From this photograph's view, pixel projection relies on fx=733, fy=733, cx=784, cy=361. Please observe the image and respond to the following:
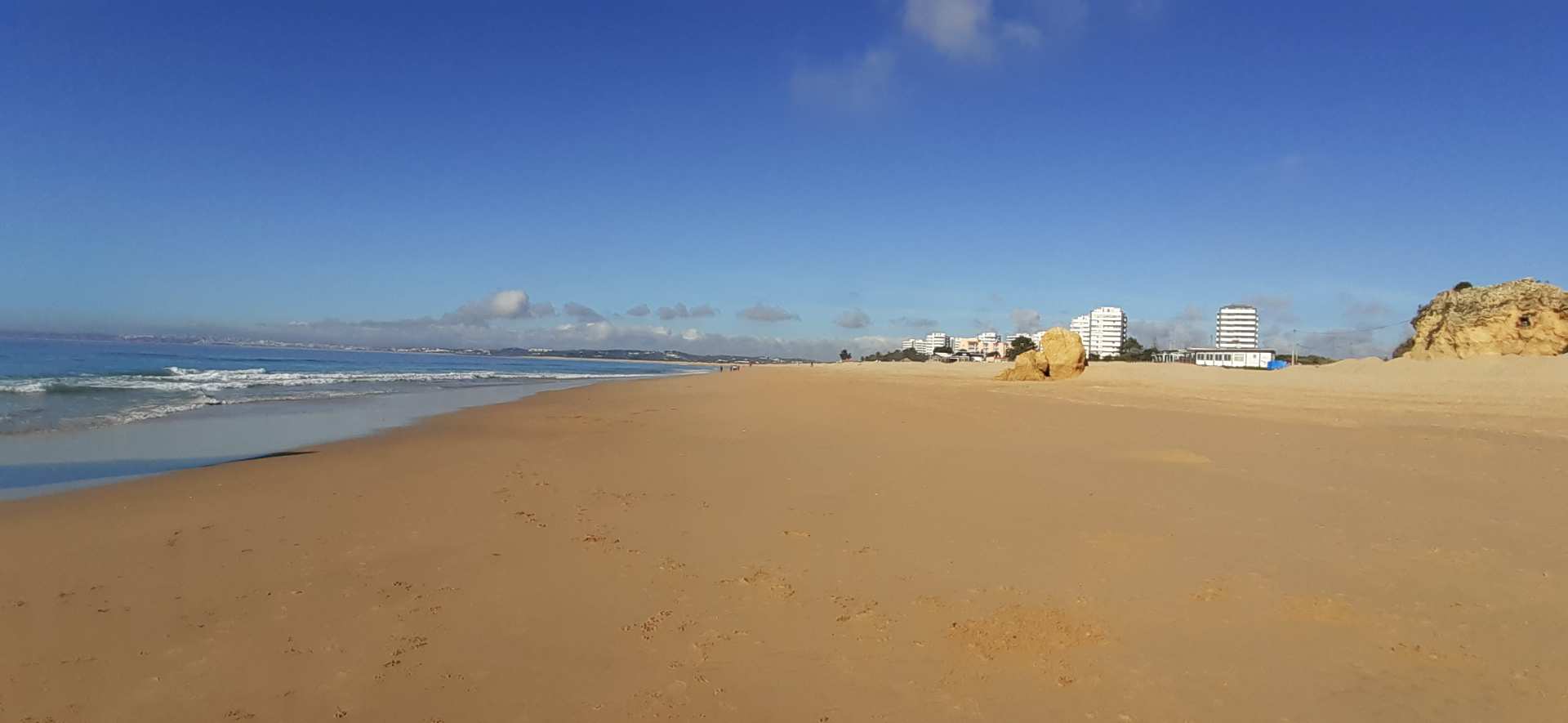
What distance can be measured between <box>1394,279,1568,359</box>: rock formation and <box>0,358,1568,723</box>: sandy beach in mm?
17608

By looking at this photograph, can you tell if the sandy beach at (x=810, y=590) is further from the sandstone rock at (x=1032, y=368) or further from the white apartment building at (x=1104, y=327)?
the white apartment building at (x=1104, y=327)

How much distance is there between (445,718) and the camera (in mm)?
3162

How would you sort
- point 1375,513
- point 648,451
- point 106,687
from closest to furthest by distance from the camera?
1. point 106,687
2. point 1375,513
3. point 648,451

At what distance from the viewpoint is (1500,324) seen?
Answer: 75.5ft

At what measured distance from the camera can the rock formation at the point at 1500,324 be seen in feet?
71.8

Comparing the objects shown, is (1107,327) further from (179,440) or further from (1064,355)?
(179,440)

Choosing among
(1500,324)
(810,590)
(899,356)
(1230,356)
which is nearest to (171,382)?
(810,590)

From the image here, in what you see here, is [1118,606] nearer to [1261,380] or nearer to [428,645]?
[428,645]

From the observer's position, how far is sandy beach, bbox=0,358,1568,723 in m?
3.31

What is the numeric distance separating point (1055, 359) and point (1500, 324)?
551 inches

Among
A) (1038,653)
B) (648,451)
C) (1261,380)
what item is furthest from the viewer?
(1261,380)

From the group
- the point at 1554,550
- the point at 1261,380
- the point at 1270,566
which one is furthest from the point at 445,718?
the point at 1261,380

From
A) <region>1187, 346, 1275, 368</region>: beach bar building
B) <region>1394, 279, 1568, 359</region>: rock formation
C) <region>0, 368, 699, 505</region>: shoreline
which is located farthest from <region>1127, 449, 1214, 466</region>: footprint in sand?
<region>1187, 346, 1275, 368</region>: beach bar building

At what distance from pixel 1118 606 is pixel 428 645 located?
3.86 m
